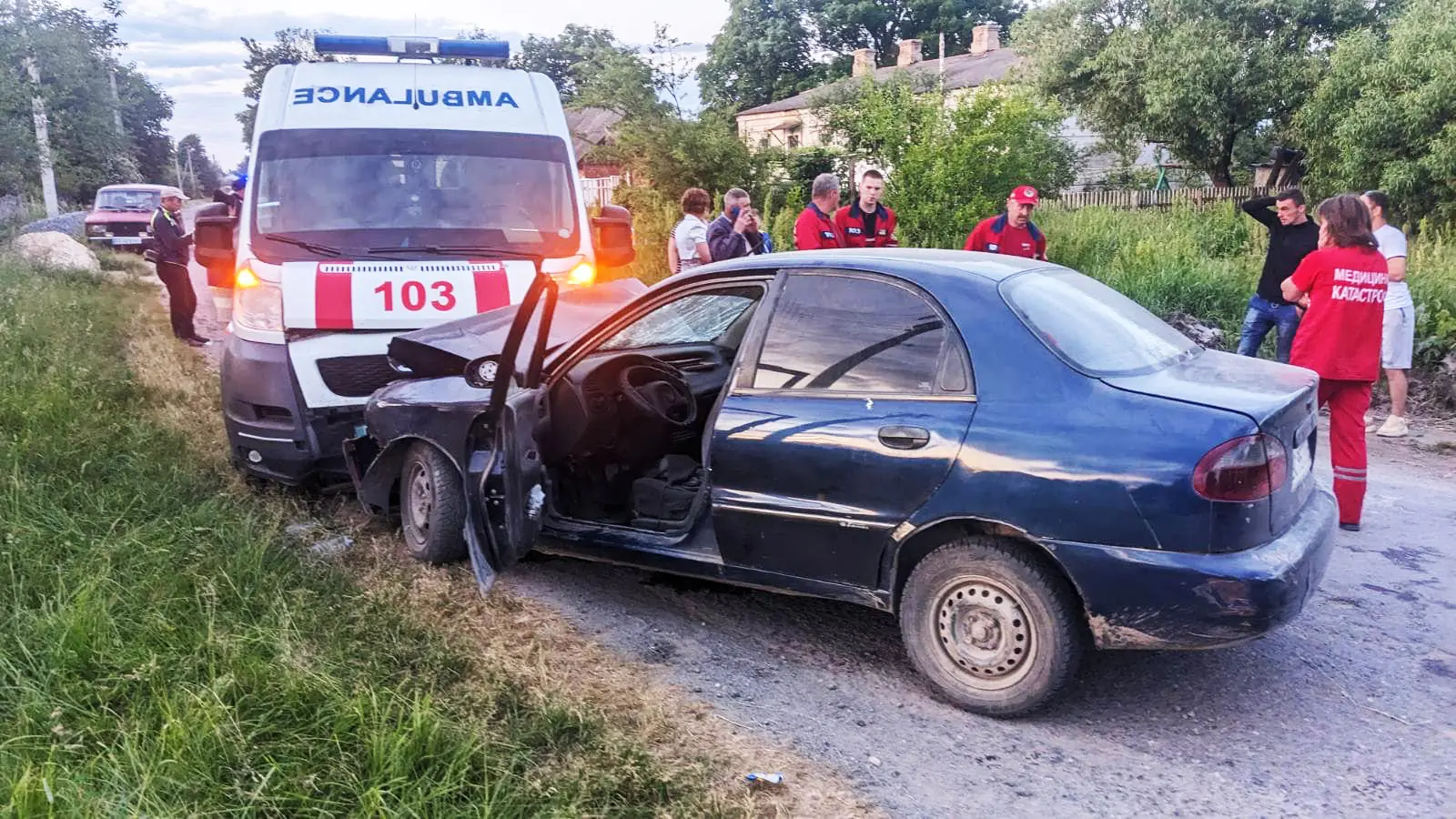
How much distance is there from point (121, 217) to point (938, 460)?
79.2 feet

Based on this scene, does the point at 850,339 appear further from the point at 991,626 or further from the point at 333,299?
the point at 333,299

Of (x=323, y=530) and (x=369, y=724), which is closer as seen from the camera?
(x=369, y=724)

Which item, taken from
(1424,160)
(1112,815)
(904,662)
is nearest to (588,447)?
(904,662)

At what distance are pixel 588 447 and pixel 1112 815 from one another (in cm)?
245

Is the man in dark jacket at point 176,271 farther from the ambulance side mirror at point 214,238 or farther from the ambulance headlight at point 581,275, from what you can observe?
the ambulance headlight at point 581,275

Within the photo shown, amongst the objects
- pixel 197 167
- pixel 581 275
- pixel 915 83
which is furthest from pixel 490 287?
pixel 197 167

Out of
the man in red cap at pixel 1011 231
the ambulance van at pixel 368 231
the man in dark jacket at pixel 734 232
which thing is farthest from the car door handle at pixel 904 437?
the man in dark jacket at pixel 734 232

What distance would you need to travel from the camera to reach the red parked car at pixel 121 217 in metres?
22.9

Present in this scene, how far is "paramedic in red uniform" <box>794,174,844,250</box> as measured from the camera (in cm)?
758

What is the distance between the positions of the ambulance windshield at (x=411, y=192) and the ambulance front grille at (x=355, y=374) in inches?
23.9

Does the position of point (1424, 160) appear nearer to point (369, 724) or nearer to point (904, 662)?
point (904, 662)

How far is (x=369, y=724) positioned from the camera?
3.12 metres

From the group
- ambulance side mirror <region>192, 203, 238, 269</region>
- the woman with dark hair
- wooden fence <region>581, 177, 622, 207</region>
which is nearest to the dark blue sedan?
ambulance side mirror <region>192, 203, 238, 269</region>

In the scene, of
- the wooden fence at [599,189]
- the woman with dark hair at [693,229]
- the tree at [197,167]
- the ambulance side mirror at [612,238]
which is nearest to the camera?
the ambulance side mirror at [612,238]
